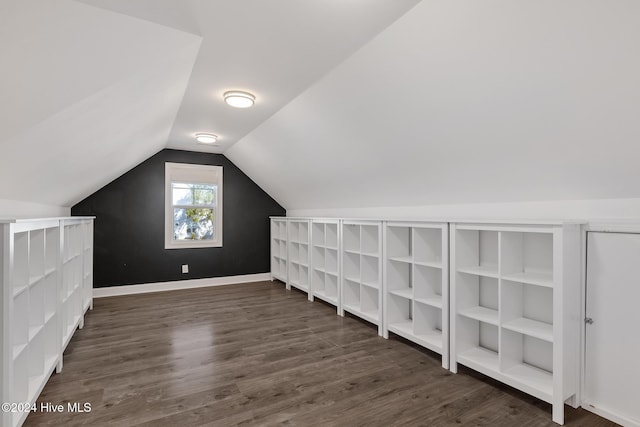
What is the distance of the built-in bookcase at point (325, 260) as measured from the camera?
4.35 metres

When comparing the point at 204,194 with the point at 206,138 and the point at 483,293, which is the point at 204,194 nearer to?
the point at 206,138

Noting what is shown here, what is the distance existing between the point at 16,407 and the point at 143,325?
76.6 inches

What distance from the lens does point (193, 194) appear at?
5.68 m

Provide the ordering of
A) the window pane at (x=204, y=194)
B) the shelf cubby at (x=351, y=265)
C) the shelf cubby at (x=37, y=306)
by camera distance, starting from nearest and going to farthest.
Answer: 1. the shelf cubby at (x=37, y=306)
2. the shelf cubby at (x=351, y=265)
3. the window pane at (x=204, y=194)

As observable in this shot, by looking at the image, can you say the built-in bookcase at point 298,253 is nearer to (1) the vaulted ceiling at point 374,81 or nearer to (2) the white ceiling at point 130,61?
(1) the vaulted ceiling at point 374,81

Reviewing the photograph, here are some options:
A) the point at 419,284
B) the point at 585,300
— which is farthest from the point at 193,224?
the point at 585,300

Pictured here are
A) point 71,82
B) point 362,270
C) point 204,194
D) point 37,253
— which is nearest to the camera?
point 71,82

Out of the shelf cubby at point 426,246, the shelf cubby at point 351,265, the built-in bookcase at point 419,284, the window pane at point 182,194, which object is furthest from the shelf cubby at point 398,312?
the window pane at point 182,194

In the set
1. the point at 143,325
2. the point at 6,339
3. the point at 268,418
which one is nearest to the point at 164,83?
the point at 6,339

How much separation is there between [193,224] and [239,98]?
322cm

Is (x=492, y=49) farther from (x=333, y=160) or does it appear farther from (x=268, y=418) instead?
(x=268, y=418)

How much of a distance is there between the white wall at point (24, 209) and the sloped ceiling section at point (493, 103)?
245 cm

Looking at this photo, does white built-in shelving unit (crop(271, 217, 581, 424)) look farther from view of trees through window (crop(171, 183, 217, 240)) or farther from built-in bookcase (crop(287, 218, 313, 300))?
view of trees through window (crop(171, 183, 217, 240))

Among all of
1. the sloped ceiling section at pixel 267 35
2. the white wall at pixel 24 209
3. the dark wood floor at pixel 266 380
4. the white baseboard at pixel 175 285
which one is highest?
the sloped ceiling section at pixel 267 35
